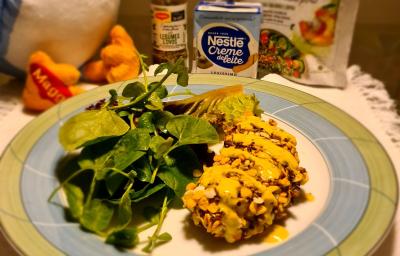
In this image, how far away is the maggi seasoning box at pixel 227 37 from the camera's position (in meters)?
0.80

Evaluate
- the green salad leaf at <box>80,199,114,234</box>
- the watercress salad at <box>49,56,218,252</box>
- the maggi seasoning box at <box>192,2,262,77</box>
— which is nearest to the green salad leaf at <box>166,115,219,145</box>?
the watercress salad at <box>49,56,218,252</box>

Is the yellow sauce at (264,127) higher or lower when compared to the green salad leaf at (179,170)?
higher

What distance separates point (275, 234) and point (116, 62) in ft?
1.64

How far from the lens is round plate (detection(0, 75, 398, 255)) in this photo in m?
0.47

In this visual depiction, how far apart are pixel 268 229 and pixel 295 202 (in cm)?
6

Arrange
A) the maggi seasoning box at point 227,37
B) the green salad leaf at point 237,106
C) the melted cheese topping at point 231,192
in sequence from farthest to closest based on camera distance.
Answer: the maggi seasoning box at point 227,37 → the green salad leaf at point 237,106 → the melted cheese topping at point 231,192

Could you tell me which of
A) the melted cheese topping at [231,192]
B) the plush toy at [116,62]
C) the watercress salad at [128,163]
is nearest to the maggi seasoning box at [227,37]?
the plush toy at [116,62]

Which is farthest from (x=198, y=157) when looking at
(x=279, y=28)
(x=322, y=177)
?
(x=279, y=28)

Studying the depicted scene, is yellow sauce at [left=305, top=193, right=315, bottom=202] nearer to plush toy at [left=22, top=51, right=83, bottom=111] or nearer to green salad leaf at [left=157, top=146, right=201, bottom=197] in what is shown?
green salad leaf at [left=157, top=146, right=201, bottom=197]

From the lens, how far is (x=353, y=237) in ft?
1.51

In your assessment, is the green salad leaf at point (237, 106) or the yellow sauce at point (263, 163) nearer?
the yellow sauce at point (263, 163)

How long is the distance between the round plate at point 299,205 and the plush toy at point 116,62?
185mm

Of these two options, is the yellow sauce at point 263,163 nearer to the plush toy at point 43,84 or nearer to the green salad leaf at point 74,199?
the green salad leaf at point 74,199

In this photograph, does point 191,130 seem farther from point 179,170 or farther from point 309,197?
point 309,197
